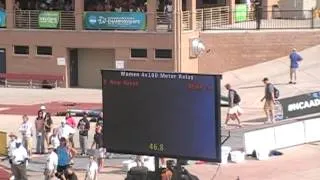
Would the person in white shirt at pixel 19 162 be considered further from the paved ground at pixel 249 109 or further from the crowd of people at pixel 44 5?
the crowd of people at pixel 44 5

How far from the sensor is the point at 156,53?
1623 inches

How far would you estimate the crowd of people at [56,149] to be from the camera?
20859 mm

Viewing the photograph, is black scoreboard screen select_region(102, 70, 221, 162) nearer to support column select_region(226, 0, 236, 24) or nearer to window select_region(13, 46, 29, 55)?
window select_region(13, 46, 29, 55)

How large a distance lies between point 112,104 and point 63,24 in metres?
26.1

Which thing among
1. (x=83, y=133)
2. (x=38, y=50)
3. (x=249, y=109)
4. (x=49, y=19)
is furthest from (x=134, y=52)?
(x=83, y=133)

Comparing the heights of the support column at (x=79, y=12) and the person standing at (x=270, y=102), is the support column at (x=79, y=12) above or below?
above

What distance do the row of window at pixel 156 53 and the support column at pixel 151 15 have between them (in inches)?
44.3

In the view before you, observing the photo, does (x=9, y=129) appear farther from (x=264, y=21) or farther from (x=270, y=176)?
(x=264, y=21)

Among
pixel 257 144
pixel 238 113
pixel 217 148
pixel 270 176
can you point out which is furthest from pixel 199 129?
pixel 238 113

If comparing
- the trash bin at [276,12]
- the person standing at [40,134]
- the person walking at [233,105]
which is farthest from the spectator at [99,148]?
the trash bin at [276,12]

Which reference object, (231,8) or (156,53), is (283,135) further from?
(231,8)

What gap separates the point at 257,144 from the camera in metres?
24.7

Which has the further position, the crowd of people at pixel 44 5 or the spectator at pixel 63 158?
the crowd of people at pixel 44 5

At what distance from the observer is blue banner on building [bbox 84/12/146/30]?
41875 mm
